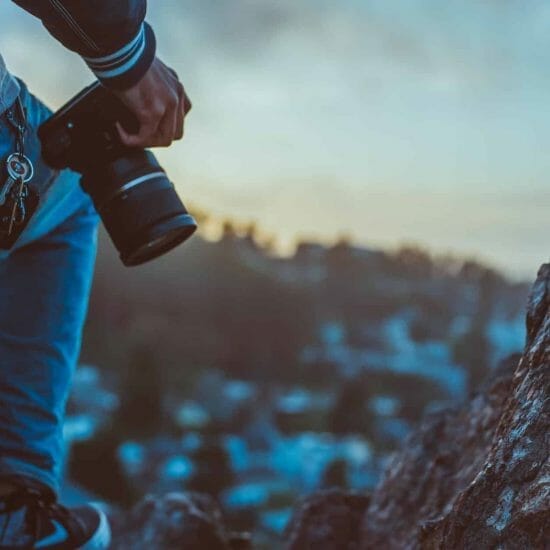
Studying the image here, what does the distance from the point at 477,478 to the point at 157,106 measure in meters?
1.17

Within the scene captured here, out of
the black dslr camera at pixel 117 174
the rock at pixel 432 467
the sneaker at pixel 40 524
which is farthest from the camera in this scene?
the rock at pixel 432 467

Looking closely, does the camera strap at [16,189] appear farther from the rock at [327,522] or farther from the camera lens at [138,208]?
the rock at [327,522]

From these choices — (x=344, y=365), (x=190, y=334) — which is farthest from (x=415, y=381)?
(x=190, y=334)

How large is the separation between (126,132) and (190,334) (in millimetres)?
63281

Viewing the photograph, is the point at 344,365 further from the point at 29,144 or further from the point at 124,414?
the point at 29,144

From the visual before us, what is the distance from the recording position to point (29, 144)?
2299 mm

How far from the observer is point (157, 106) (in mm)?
2238

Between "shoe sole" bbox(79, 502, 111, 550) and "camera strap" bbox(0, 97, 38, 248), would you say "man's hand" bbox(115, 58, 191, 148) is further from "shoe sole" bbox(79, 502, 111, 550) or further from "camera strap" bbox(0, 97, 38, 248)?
Answer: "shoe sole" bbox(79, 502, 111, 550)

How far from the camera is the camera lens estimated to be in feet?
7.72

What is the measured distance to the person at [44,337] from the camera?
2.41 metres

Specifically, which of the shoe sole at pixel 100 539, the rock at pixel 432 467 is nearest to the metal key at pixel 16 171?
the shoe sole at pixel 100 539

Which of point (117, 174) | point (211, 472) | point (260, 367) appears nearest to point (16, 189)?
point (117, 174)

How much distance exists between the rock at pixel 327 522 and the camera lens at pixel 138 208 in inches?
57.7

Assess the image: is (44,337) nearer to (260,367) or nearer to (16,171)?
(16,171)
